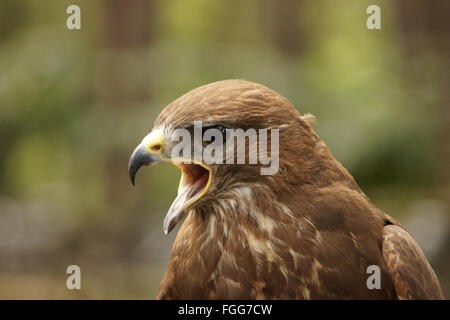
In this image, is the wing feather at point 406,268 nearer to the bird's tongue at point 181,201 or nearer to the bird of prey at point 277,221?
the bird of prey at point 277,221

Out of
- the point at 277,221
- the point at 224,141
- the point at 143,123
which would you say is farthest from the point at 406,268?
the point at 143,123

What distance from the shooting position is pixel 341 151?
7707 millimetres

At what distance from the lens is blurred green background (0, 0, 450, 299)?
7.67 m

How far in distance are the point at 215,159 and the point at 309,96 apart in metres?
6.62

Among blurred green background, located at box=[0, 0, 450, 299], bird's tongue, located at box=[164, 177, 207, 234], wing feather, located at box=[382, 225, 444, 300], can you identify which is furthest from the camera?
blurred green background, located at box=[0, 0, 450, 299]

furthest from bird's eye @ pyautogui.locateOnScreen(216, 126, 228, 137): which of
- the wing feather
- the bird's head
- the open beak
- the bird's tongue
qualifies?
the wing feather

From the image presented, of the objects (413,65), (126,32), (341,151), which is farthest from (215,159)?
(126,32)

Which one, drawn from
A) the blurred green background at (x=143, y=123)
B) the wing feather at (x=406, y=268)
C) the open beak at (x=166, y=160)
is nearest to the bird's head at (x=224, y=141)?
the open beak at (x=166, y=160)

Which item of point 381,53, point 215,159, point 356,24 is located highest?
point 356,24

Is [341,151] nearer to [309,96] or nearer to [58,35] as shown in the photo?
[309,96]

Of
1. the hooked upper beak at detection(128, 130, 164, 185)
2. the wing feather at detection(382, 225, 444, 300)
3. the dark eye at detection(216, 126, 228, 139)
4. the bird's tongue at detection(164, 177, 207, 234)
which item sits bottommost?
A: the wing feather at detection(382, 225, 444, 300)

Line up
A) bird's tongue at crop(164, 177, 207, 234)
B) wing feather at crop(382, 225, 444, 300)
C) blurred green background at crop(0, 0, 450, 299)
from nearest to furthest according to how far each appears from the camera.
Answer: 1. bird's tongue at crop(164, 177, 207, 234)
2. wing feather at crop(382, 225, 444, 300)
3. blurred green background at crop(0, 0, 450, 299)

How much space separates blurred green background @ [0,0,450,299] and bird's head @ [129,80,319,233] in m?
4.16

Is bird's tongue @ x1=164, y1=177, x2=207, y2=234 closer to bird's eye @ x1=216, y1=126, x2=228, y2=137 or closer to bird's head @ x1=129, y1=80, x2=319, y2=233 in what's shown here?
bird's head @ x1=129, y1=80, x2=319, y2=233
